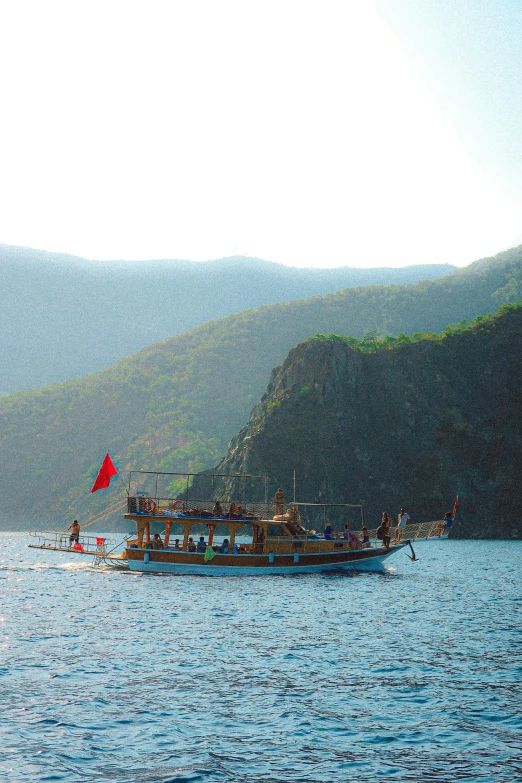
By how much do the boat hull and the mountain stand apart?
75.3 metres

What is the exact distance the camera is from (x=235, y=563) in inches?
2215

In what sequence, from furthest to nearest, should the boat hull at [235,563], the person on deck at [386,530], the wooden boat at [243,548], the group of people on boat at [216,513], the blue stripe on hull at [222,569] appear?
the person on deck at [386,530]
the blue stripe on hull at [222,569]
the boat hull at [235,563]
the wooden boat at [243,548]
the group of people on boat at [216,513]

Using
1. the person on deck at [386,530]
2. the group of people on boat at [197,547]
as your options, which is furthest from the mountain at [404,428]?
the group of people on boat at [197,547]

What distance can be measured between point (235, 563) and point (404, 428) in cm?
9614

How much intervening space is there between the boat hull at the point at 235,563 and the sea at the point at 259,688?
29.0 ft

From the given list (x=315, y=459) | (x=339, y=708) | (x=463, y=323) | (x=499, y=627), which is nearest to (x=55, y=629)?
(x=339, y=708)

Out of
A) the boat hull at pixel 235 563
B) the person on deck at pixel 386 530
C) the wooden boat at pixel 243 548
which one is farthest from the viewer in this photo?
the person on deck at pixel 386 530

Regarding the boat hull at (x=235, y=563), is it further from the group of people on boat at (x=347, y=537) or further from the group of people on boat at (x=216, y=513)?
the group of people on boat at (x=216, y=513)

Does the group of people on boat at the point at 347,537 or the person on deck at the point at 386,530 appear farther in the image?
the person on deck at the point at 386,530

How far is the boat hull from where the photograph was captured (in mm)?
56219

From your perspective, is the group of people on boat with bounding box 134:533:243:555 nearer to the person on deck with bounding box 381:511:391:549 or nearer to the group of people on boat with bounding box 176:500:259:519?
the group of people on boat with bounding box 176:500:259:519

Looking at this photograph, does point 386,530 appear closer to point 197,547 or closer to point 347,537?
point 347,537

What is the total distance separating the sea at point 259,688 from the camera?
56.9 ft

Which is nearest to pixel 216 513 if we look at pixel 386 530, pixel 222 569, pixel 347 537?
pixel 222 569
